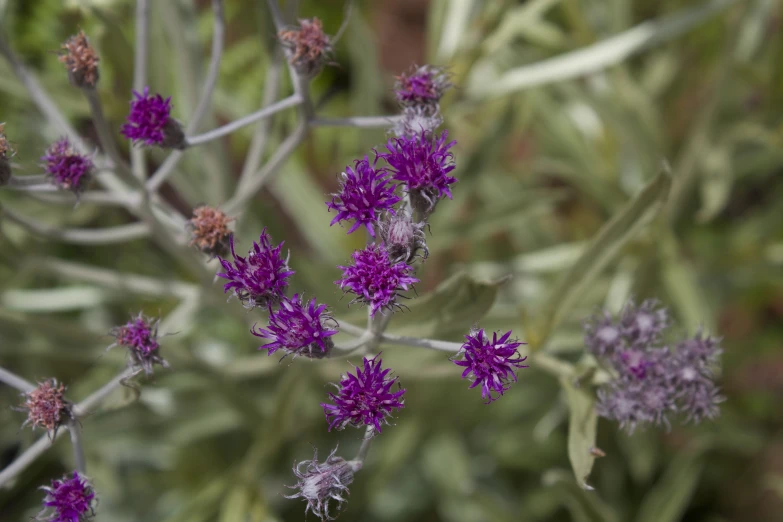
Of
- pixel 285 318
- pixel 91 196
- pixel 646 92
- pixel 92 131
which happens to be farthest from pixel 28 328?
pixel 646 92

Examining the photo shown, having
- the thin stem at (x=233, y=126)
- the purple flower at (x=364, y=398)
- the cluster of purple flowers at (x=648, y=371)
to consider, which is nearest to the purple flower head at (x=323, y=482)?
the purple flower at (x=364, y=398)

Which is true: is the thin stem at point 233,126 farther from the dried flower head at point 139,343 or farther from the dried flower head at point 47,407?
the dried flower head at point 47,407

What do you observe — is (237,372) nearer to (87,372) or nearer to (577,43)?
(87,372)

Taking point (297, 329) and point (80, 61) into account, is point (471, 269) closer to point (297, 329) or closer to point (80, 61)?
point (297, 329)

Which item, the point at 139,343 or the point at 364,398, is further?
the point at 139,343

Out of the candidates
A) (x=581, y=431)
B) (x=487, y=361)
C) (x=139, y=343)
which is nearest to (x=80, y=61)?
(x=139, y=343)

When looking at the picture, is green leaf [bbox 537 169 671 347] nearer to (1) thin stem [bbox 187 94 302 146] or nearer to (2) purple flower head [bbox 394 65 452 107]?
(2) purple flower head [bbox 394 65 452 107]
